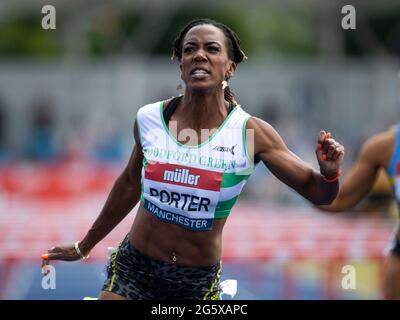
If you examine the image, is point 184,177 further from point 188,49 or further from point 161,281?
point 188,49

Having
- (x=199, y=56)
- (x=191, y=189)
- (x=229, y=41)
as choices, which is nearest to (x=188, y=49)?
(x=199, y=56)

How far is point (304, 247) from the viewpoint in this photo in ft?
38.2

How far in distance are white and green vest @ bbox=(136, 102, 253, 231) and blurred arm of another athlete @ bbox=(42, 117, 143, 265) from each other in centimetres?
29

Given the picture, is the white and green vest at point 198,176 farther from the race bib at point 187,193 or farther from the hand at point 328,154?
the hand at point 328,154

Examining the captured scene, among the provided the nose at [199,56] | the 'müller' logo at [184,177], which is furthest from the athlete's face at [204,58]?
the 'müller' logo at [184,177]

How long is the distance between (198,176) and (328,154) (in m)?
0.72

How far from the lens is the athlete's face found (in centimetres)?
545

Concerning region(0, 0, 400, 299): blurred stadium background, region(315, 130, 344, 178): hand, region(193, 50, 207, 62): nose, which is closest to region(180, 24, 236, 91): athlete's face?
region(193, 50, 207, 62): nose

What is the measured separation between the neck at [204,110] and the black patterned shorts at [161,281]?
31.2 inches

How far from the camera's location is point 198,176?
18.0 ft

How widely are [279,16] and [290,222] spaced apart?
1504 inches

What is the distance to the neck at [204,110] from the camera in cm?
562

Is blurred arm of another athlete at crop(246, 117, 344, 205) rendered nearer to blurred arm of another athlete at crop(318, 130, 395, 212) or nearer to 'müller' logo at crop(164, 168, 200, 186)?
'müller' logo at crop(164, 168, 200, 186)

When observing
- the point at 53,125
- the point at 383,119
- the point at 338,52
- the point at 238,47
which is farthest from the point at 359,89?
the point at 238,47
